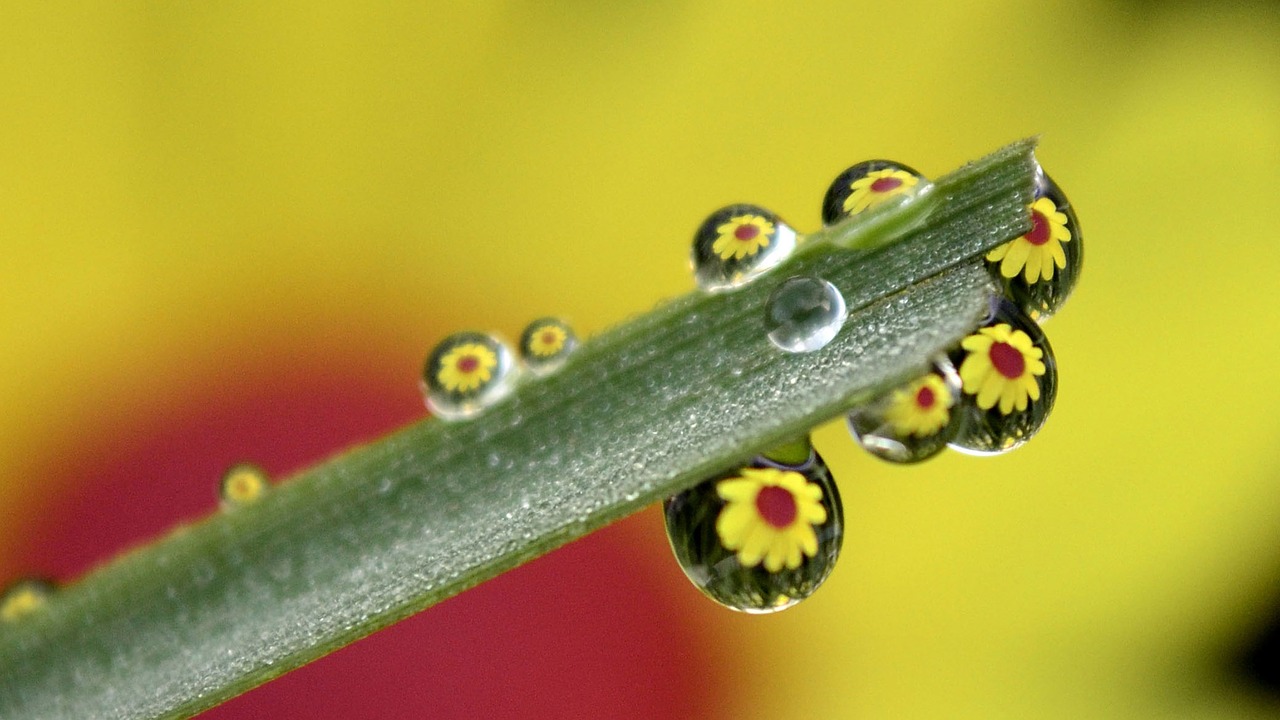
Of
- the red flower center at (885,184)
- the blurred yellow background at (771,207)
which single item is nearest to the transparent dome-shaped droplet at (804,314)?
the red flower center at (885,184)

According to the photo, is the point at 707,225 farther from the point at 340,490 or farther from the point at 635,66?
the point at 635,66

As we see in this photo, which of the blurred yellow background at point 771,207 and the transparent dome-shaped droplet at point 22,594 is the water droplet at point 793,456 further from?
the blurred yellow background at point 771,207

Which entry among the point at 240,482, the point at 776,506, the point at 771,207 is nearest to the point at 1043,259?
the point at 776,506

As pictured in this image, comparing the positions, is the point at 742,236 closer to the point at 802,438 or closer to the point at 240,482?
the point at 802,438

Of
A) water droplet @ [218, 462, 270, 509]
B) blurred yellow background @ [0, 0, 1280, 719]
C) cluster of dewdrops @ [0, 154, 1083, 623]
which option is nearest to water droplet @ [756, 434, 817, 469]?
cluster of dewdrops @ [0, 154, 1083, 623]

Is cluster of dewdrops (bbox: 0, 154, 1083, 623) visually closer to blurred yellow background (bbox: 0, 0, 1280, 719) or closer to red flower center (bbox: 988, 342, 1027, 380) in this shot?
red flower center (bbox: 988, 342, 1027, 380)

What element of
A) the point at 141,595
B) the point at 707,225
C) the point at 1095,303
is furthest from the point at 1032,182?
the point at 1095,303
